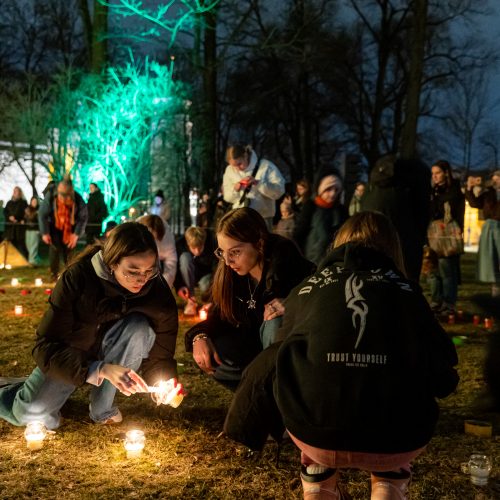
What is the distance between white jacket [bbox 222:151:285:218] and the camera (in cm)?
702

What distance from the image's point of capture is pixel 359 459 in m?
2.40

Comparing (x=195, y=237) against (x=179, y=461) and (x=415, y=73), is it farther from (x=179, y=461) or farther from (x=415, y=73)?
(x=415, y=73)

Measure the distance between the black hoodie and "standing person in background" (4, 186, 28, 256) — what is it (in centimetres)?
1346

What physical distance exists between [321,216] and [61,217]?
539cm

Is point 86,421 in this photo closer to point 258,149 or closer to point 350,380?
point 350,380

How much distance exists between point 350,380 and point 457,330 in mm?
5472

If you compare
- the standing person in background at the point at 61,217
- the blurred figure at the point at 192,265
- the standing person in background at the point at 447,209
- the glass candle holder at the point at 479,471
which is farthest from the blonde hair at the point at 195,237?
the glass candle holder at the point at 479,471

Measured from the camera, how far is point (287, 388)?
2418 millimetres

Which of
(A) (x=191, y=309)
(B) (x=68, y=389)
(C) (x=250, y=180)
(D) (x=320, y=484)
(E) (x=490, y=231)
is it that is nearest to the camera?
(D) (x=320, y=484)

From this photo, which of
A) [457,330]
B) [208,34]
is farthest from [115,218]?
[457,330]

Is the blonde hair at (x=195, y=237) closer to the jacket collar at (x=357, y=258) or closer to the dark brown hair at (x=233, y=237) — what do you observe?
the dark brown hair at (x=233, y=237)

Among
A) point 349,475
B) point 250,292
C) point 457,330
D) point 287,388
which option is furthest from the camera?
point 457,330

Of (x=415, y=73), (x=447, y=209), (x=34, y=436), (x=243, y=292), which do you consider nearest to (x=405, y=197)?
(x=447, y=209)

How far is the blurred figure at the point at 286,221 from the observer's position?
10.2 meters
